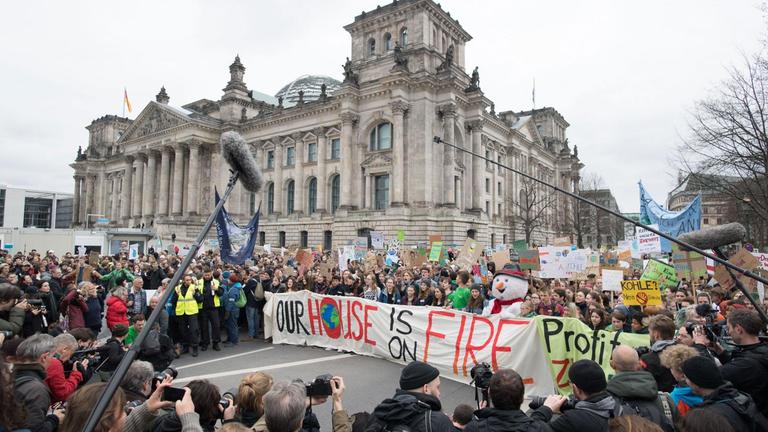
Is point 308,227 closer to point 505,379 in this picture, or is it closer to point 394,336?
point 394,336

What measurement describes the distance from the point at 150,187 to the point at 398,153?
3564cm

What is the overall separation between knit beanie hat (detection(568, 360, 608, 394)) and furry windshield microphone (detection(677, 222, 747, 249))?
227cm

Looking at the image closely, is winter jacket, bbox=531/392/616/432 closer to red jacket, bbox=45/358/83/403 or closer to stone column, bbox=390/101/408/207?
red jacket, bbox=45/358/83/403

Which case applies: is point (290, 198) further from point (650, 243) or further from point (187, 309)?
point (650, 243)

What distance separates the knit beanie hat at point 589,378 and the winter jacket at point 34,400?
150 inches

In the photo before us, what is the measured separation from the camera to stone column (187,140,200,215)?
48.6m

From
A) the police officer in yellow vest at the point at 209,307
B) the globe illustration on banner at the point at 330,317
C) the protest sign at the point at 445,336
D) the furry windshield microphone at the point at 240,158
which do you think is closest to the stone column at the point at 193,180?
the police officer in yellow vest at the point at 209,307

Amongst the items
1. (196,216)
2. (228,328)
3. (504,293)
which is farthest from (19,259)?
(196,216)

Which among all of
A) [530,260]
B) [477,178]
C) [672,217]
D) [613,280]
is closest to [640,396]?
[613,280]

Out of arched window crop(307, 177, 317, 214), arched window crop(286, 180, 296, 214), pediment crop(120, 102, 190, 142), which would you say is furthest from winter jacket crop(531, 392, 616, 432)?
pediment crop(120, 102, 190, 142)

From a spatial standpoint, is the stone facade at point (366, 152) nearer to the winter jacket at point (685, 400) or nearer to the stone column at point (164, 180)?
the stone column at point (164, 180)

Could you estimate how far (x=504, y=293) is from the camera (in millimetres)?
7684

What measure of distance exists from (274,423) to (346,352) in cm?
730

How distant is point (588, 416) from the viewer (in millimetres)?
2973
